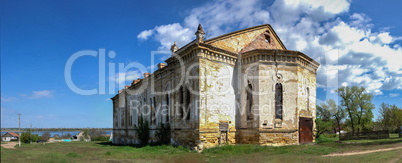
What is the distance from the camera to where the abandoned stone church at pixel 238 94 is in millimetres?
16828

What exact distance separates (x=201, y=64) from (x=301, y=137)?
28.7 feet

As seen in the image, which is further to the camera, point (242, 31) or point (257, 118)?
point (242, 31)

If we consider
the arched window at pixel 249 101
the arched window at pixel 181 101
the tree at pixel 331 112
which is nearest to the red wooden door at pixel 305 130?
the arched window at pixel 249 101

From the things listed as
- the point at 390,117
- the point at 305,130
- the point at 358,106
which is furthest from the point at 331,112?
the point at 305,130

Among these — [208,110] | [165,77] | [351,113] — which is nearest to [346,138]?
[351,113]

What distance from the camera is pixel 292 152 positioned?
13.7m

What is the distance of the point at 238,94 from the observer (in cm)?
1830

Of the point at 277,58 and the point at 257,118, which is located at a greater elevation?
the point at 277,58

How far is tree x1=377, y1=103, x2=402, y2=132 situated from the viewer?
37.2m

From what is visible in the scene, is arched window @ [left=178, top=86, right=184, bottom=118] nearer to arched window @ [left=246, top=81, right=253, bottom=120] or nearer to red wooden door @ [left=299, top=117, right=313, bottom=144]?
arched window @ [left=246, top=81, right=253, bottom=120]

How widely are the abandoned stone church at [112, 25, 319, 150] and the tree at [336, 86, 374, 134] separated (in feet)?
70.1

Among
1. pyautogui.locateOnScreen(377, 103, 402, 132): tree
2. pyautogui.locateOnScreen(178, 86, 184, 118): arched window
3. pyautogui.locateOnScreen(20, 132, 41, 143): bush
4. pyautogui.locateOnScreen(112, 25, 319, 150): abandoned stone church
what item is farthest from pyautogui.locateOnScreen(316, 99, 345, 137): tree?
pyautogui.locateOnScreen(20, 132, 41, 143): bush

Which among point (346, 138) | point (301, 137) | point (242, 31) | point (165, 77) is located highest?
point (242, 31)

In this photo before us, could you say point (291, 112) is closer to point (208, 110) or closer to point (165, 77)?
point (208, 110)
